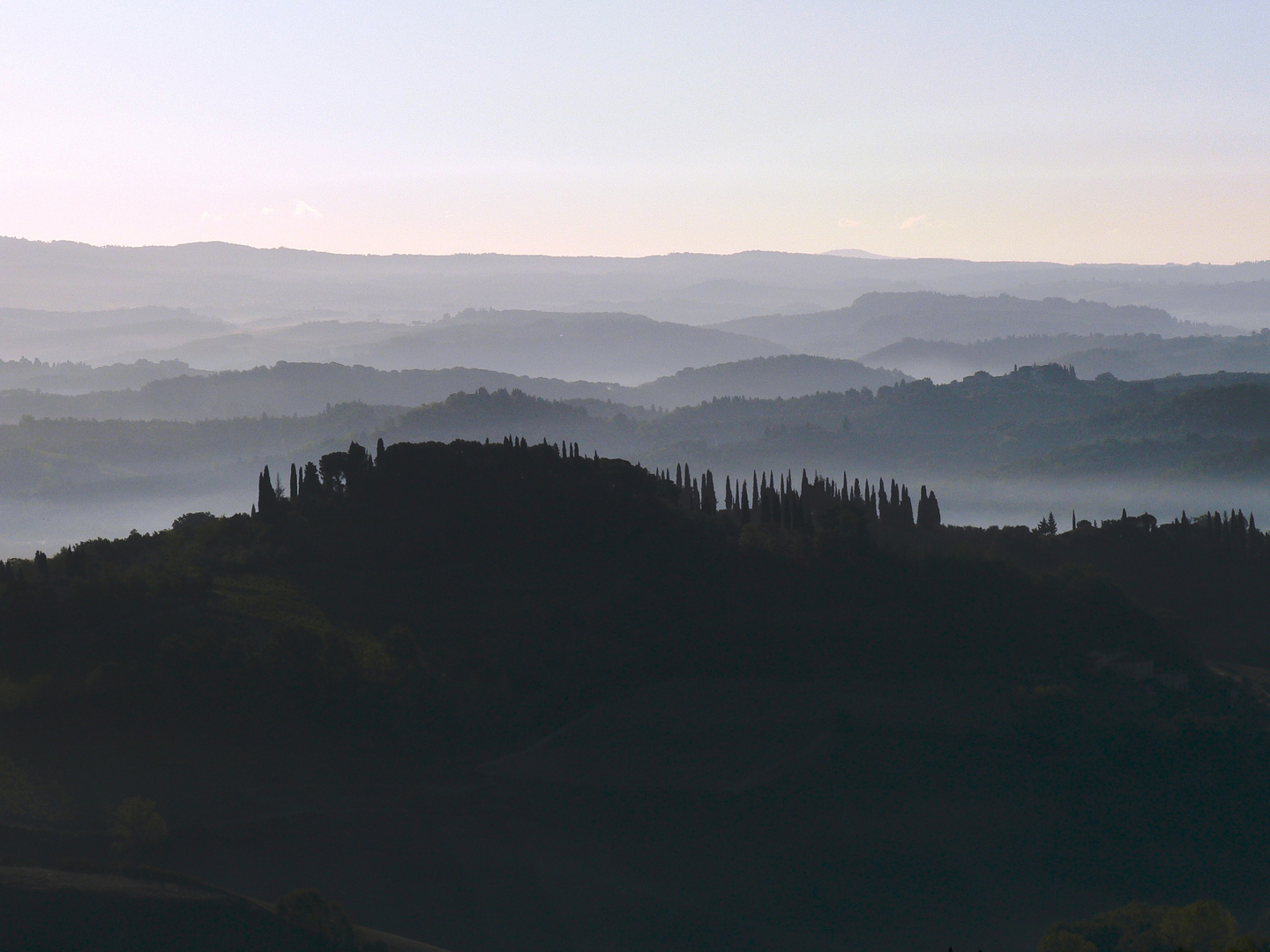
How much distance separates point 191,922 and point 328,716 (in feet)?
190

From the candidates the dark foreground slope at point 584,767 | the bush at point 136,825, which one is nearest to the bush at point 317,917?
the dark foreground slope at point 584,767

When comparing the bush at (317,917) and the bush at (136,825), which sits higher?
the bush at (136,825)

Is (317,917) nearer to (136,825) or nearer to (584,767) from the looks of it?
(136,825)

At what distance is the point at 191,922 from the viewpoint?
11269 centimetres

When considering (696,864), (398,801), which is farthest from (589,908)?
(398,801)

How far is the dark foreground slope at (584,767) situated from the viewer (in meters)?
143

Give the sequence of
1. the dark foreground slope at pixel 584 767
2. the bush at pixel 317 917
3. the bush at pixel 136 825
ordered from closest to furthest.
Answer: the bush at pixel 317 917
the bush at pixel 136 825
the dark foreground slope at pixel 584 767

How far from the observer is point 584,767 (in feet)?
554

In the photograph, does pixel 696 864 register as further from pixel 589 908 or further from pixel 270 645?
pixel 270 645

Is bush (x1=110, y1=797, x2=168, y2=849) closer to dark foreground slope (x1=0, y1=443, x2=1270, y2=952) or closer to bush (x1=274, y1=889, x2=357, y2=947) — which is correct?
dark foreground slope (x1=0, y1=443, x2=1270, y2=952)

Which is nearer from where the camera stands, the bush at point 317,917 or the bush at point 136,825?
the bush at point 317,917

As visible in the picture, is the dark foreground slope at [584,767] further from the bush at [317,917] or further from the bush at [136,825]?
the bush at [317,917]

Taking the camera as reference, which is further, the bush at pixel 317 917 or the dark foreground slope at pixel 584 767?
the dark foreground slope at pixel 584 767

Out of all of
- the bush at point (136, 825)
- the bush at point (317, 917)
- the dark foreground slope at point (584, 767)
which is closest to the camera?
the bush at point (317, 917)
